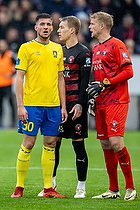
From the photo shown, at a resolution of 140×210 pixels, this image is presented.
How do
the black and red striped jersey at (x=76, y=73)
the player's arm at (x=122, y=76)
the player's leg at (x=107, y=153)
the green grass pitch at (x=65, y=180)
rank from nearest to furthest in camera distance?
1. the green grass pitch at (x=65, y=180)
2. the player's arm at (x=122, y=76)
3. the player's leg at (x=107, y=153)
4. the black and red striped jersey at (x=76, y=73)

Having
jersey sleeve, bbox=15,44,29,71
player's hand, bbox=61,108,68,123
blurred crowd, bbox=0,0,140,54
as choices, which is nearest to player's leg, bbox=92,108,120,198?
player's hand, bbox=61,108,68,123

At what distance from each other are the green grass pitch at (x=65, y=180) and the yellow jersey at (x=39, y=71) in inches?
43.6

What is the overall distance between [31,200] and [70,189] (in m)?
1.02

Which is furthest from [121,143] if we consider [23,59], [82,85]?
[23,59]

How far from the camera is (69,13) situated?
15188mm

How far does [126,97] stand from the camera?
5.76 meters

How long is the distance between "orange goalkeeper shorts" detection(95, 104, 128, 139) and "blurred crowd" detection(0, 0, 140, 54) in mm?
8809

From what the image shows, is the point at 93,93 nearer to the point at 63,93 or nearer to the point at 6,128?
the point at 63,93

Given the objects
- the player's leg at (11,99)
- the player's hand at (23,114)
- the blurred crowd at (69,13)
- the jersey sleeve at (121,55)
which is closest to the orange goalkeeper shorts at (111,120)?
the jersey sleeve at (121,55)

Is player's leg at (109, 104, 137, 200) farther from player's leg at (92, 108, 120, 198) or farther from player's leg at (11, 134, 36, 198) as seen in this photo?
player's leg at (11, 134, 36, 198)

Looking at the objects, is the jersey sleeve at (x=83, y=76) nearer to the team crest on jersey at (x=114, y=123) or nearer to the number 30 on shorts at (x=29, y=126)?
the team crest on jersey at (x=114, y=123)

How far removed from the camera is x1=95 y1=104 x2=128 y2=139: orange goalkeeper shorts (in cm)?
562

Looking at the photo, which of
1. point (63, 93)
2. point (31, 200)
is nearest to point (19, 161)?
point (31, 200)

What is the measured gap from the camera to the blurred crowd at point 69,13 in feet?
48.6
